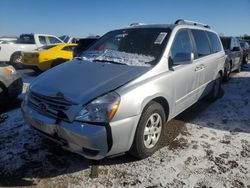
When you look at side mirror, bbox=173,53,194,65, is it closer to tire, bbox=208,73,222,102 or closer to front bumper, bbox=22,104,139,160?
front bumper, bbox=22,104,139,160

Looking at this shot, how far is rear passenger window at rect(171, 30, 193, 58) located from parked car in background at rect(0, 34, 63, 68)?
9921 mm

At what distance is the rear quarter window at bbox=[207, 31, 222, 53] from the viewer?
5546 millimetres

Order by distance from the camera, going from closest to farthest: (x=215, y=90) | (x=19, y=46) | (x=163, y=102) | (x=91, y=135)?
(x=91, y=135) → (x=163, y=102) → (x=215, y=90) → (x=19, y=46)

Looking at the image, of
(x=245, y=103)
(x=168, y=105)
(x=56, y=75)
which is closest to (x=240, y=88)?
(x=245, y=103)

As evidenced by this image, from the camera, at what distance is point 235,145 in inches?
152

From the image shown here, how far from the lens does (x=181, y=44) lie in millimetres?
4086

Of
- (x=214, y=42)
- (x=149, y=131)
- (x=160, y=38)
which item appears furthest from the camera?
(x=214, y=42)

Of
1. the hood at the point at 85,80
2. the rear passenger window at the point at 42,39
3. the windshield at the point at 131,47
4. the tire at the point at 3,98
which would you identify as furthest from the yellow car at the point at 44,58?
the hood at the point at 85,80

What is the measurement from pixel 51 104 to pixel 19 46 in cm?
1111

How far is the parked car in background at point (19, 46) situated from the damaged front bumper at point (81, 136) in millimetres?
10611

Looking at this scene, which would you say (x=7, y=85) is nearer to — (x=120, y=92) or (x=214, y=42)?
(x=120, y=92)

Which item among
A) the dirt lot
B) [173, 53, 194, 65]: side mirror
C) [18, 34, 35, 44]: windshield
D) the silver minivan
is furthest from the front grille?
[18, 34, 35, 44]: windshield

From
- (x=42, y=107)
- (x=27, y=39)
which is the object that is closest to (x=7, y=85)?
(x=42, y=107)

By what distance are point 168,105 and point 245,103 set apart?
3395mm
